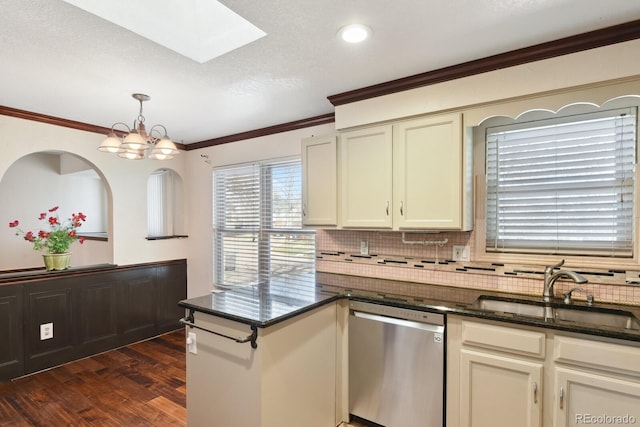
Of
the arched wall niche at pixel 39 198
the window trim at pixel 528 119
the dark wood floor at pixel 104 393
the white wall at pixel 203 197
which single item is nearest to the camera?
the window trim at pixel 528 119

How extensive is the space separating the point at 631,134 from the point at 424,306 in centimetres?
163

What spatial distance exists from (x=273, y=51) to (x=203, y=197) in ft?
9.04

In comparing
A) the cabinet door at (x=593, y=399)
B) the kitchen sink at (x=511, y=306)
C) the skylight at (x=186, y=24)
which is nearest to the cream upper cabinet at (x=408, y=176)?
the kitchen sink at (x=511, y=306)

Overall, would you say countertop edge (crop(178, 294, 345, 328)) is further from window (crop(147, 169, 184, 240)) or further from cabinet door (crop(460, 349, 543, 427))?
window (crop(147, 169, 184, 240))

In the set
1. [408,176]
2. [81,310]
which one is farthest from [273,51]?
[81,310]

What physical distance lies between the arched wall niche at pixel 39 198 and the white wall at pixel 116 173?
64 centimetres

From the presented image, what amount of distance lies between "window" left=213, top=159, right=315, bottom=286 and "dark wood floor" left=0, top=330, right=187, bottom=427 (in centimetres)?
116

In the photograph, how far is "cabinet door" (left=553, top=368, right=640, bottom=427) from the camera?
1523 millimetres

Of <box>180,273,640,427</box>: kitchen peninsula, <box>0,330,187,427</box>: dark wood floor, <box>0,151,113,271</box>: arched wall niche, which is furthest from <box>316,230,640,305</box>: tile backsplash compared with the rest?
<box>0,151,113,271</box>: arched wall niche

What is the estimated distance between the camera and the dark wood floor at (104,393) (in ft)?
7.86

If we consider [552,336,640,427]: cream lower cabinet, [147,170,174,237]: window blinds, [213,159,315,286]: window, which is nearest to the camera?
[552,336,640,427]: cream lower cabinet

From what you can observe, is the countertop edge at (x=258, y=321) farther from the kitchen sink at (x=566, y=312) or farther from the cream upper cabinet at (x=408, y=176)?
the kitchen sink at (x=566, y=312)

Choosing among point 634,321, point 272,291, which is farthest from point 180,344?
point 634,321

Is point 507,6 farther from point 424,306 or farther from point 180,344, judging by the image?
point 180,344
